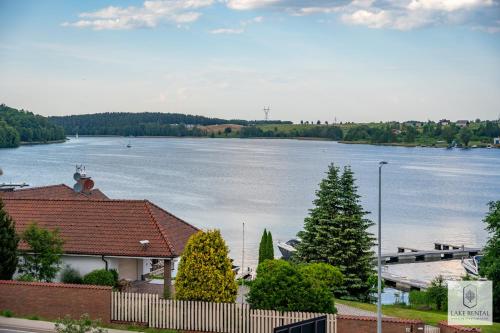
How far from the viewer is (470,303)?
26.5 metres

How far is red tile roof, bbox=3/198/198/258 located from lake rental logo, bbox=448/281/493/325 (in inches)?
384

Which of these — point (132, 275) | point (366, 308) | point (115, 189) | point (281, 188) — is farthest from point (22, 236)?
point (281, 188)

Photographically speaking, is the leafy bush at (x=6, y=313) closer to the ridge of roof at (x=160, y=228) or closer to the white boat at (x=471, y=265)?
the ridge of roof at (x=160, y=228)

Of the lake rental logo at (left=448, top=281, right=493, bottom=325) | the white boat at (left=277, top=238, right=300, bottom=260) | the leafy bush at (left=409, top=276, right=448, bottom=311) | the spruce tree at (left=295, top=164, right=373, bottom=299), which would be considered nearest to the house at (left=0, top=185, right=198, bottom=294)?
the spruce tree at (left=295, top=164, right=373, bottom=299)

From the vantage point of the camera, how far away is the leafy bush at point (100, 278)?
86.3 ft

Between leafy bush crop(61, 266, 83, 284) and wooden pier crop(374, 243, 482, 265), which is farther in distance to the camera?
wooden pier crop(374, 243, 482, 265)

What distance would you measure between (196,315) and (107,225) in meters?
7.70

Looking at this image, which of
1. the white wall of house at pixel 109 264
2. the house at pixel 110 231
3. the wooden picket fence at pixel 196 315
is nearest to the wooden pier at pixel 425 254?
the house at pixel 110 231

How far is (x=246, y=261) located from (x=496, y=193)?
77454 mm

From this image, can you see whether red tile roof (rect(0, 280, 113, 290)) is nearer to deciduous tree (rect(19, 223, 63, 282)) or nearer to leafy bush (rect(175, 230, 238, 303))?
leafy bush (rect(175, 230, 238, 303))

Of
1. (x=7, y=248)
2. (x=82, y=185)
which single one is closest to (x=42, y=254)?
(x=7, y=248)

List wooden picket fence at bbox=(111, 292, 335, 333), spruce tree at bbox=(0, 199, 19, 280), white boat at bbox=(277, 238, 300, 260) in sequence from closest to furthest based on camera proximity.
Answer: wooden picket fence at bbox=(111, 292, 335, 333), spruce tree at bbox=(0, 199, 19, 280), white boat at bbox=(277, 238, 300, 260)

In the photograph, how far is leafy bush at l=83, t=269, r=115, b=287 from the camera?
1036 inches

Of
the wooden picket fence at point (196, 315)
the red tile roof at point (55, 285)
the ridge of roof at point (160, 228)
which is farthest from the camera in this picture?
the ridge of roof at point (160, 228)
